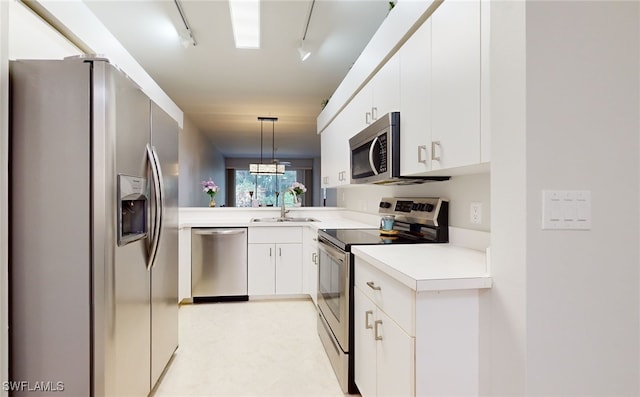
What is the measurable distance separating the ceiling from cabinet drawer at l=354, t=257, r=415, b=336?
6.55ft

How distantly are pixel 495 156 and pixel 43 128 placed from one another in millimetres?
1701

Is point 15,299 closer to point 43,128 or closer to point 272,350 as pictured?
point 43,128

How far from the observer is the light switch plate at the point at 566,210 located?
101 cm

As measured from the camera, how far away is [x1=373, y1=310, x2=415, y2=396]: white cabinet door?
3.88ft

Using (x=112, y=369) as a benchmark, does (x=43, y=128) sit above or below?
above

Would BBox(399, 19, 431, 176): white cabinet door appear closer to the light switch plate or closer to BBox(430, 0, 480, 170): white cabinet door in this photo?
BBox(430, 0, 480, 170): white cabinet door

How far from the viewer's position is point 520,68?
1022mm

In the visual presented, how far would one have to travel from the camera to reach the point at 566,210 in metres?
1.02

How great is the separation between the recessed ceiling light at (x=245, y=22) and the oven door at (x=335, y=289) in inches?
72.5

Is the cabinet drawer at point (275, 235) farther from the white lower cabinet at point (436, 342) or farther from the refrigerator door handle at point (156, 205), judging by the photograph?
the white lower cabinet at point (436, 342)

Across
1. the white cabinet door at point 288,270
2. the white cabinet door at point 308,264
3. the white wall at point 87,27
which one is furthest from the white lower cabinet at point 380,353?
the white cabinet door at point 288,270

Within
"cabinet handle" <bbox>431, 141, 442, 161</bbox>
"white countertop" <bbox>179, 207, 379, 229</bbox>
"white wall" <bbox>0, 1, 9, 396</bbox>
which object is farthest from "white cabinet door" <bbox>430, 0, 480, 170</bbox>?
"white countertop" <bbox>179, 207, 379, 229</bbox>

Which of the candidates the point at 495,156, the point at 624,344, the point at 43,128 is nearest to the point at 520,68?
the point at 495,156

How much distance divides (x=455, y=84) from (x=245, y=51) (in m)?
2.46
